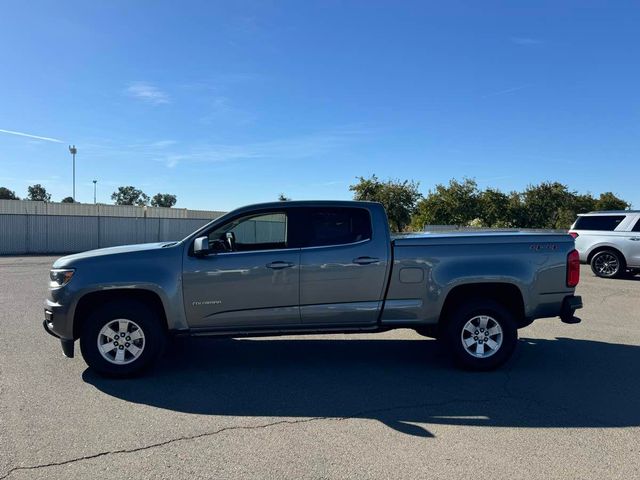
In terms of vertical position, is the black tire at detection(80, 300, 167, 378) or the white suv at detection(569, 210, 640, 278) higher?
the white suv at detection(569, 210, 640, 278)

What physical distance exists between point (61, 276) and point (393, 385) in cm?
369

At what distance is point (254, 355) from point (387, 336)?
7.02 ft

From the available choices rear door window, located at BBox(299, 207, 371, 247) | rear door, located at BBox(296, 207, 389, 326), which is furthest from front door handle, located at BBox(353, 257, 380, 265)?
rear door window, located at BBox(299, 207, 371, 247)

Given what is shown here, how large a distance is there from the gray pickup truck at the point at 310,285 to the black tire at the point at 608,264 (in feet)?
34.9

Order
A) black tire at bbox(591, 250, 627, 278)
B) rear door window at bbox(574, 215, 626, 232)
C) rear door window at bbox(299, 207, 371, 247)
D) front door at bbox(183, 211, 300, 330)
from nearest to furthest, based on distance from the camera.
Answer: front door at bbox(183, 211, 300, 330) < rear door window at bbox(299, 207, 371, 247) < black tire at bbox(591, 250, 627, 278) < rear door window at bbox(574, 215, 626, 232)

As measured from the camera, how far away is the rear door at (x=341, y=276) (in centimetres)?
561

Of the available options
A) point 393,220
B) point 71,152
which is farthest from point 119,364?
point 71,152

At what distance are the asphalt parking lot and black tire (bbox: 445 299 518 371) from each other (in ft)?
0.53

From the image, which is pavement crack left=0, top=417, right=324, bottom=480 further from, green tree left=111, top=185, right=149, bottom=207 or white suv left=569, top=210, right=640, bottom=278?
green tree left=111, top=185, right=149, bottom=207

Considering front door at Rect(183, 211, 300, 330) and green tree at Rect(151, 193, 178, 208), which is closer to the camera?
front door at Rect(183, 211, 300, 330)

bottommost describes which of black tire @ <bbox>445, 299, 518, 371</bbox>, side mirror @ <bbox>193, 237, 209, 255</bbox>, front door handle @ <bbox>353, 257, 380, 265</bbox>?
black tire @ <bbox>445, 299, 518, 371</bbox>

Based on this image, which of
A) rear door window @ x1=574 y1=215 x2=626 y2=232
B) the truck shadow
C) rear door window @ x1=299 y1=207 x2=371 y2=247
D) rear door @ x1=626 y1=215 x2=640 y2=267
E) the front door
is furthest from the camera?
rear door window @ x1=574 y1=215 x2=626 y2=232

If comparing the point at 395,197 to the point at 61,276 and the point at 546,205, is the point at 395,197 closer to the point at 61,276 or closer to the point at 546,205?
the point at 546,205

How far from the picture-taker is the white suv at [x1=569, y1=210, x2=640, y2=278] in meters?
14.7
